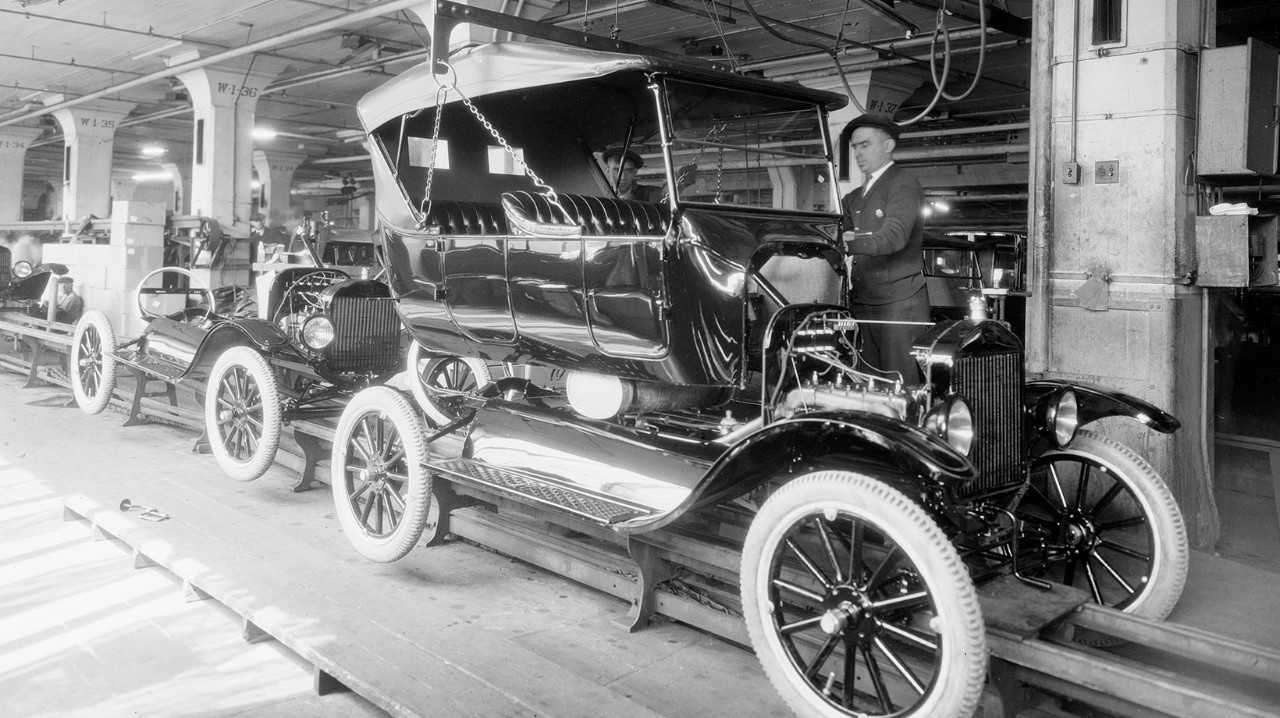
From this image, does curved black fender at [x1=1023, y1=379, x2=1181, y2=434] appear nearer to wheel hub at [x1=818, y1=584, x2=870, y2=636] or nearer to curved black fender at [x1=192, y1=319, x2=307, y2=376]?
wheel hub at [x1=818, y1=584, x2=870, y2=636]

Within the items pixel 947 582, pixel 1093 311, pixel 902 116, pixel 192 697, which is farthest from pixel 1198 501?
pixel 902 116

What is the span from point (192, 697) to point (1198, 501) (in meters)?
4.15

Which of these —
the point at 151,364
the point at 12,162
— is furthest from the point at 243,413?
the point at 12,162

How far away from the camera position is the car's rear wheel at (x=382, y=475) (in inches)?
162

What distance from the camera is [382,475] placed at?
437 cm

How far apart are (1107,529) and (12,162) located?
2331 cm

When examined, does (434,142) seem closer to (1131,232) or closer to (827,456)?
(827,456)

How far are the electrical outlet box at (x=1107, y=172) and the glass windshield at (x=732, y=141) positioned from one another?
1.39m

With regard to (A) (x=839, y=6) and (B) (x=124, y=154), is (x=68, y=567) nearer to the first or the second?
(A) (x=839, y=6)

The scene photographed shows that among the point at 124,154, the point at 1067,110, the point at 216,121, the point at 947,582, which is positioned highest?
the point at 124,154

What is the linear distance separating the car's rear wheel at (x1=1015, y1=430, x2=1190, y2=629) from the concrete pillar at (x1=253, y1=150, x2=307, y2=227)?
2265 cm

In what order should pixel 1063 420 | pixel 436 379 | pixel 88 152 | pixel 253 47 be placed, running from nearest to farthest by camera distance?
pixel 1063 420 < pixel 436 379 < pixel 253 47 < pixel 88 152

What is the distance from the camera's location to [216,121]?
44.8ft

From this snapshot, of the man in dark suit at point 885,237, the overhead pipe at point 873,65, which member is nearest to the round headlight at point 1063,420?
the man in dark suit at point 885,237
